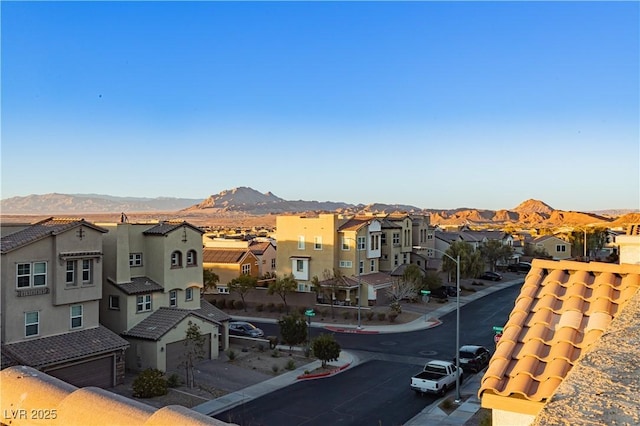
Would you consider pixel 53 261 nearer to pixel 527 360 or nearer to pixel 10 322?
pixel 10 322

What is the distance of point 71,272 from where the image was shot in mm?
26531

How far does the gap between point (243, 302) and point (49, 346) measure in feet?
88.3

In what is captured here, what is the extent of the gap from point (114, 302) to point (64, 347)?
5.58m

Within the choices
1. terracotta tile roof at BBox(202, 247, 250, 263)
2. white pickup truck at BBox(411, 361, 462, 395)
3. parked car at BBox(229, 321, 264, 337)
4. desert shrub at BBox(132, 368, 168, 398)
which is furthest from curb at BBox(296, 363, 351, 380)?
terracotta tile roof at BBox(202, 247, 250, 263)

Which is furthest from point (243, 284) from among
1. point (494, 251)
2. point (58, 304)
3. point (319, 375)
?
point (494, 251)

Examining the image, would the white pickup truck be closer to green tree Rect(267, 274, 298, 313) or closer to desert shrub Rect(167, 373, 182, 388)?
desert shrub Rect(167, 373, 182, 388)

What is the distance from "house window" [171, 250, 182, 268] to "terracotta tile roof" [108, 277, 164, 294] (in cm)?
171

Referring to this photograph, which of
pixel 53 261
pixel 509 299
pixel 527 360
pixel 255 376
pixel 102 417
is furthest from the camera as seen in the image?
pixel 509 299

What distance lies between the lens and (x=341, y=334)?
4044 cm

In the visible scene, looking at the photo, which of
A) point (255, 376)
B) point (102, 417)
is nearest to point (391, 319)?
point (255, 376)

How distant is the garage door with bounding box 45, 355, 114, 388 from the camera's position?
24.0m

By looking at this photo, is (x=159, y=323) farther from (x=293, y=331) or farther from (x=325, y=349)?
(x=325, y=349)

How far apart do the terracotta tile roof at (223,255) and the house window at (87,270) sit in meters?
28.5

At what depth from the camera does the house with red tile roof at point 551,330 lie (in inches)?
251
